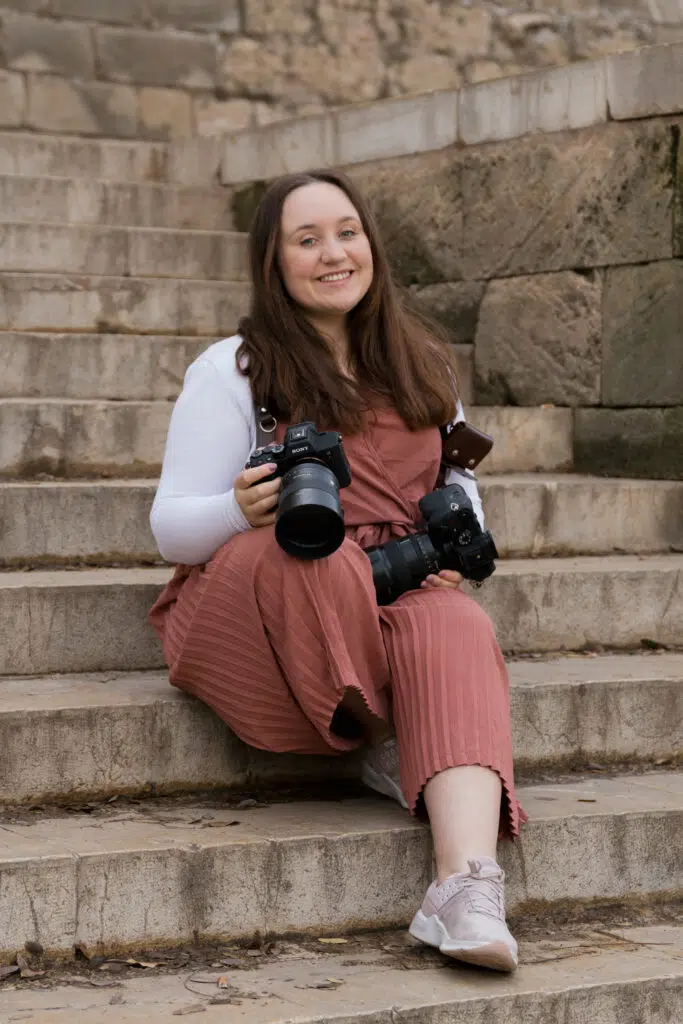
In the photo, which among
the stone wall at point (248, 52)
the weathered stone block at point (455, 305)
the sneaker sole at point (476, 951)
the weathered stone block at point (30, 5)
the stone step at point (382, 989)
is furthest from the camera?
the stone wall at point (248, 52)

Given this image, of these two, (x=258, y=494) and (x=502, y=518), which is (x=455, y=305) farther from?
(x=258, y=494)

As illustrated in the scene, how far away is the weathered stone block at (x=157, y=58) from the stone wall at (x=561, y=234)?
253cm

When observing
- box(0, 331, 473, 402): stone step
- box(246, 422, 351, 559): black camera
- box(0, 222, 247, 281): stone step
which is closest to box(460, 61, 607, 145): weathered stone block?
box(0, 222, 247, 281): stone step

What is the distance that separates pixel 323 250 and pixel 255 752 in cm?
103

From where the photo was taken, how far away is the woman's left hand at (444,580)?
3.12 m

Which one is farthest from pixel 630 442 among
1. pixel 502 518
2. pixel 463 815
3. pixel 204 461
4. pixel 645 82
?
pixel 463 815

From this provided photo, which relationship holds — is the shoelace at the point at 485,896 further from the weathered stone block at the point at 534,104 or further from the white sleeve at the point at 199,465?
the weathered stone block at the point at 534,104

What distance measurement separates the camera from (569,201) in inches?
205

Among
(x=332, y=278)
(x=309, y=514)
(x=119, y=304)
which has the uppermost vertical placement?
(x=119, y=304)

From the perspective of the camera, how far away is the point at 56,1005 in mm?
2541

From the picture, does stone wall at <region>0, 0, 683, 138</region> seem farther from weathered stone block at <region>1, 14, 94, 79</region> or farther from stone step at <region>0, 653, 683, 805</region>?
stone step at <region>0, 653, 683, 805</region>

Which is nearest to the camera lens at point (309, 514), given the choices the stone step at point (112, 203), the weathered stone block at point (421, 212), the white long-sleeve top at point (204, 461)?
the white long-sleeve top at point (204, 461)

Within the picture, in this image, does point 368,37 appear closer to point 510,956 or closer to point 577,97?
point 577,97

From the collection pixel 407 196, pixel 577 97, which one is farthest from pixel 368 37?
pixel 577 97
